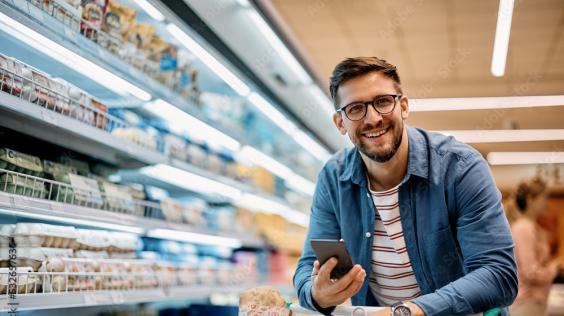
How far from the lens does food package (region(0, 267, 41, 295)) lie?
7.21 ft

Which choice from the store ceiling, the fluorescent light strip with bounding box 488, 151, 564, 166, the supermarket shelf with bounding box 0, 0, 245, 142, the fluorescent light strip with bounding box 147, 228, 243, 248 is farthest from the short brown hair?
the fluorescent light strip with bounding box 488, 151, 564, 166

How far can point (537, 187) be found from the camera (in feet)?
16.3

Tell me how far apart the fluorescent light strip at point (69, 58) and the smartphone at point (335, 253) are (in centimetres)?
141

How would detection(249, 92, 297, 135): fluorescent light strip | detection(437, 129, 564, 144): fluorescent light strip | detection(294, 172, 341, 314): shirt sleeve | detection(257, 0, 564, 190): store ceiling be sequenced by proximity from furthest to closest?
detection(437, 129, 564, 144): fluorescent light strip → detection(257, 0, 564, 190): store ceiling → detection(249, 92, 297, 135): fluorescent light strip → detection(294, 172, 341, 314): shirt sleeve

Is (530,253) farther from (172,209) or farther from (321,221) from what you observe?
(321,221)

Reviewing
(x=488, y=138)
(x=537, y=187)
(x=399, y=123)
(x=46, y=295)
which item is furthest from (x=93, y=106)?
(x=488, y=138)

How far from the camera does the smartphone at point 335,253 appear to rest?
1.55 metres

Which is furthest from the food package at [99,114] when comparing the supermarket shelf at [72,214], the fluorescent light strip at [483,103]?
the fluorescent light strip at [483,103]

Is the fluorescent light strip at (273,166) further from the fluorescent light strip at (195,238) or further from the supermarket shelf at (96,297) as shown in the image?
the supermarket shelf at (96,297)

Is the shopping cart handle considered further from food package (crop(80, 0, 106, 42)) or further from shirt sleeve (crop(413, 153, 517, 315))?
food package (crop(80, 0, 106, 42))

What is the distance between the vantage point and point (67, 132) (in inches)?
114

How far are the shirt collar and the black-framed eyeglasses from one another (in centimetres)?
20

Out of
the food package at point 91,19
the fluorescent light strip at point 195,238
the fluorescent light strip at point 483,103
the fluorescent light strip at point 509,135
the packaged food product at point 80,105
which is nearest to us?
the packaged food product at point 80,105

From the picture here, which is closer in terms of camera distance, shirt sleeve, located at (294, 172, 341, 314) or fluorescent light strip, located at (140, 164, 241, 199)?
shirt sleeve, located at (294, 172, 341, 314)
